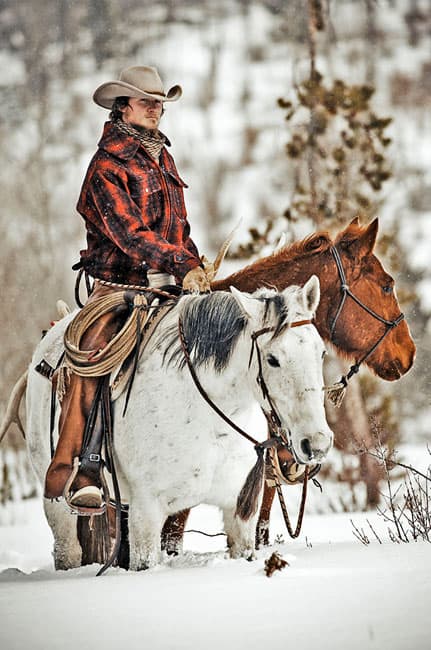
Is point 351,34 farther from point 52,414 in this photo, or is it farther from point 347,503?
Answer: point 52,414

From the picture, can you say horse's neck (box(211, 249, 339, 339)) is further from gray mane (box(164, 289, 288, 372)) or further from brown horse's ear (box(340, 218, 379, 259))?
gray mane (box(164, 289, 288, 372))

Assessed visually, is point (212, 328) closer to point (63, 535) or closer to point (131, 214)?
point (131, 214)

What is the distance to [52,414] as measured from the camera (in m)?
5.39

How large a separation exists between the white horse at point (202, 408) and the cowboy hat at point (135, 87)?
1.14 m

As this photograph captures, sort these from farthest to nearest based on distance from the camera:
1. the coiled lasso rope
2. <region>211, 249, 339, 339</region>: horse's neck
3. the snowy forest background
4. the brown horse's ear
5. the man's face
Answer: the snowy forest background → the brown horse's ear → <region>211, 249, 339, 339</region>: horse's neck → the man's face → the coiled lasso rope

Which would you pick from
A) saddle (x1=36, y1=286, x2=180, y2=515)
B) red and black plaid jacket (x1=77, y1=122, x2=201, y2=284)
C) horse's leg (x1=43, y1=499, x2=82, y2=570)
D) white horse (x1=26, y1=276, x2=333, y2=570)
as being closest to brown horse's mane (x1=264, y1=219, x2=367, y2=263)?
red and black plaid jacket (x1=77, y1=122, x2=201, y2=284)

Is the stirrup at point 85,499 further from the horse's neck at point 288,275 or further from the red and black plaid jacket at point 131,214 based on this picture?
the horse's neck at point 288,275

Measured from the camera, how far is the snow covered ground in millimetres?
3186

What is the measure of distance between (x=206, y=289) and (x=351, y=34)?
46.4 feet

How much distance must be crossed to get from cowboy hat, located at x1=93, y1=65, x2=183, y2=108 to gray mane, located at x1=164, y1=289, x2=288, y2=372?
3.91 ft

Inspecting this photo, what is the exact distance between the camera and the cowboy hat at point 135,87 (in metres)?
5.19

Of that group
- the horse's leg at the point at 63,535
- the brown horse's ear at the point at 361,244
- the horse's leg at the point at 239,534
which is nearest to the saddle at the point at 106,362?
the horse's leg at the point at 239,534

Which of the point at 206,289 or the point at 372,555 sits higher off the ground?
the point at 206,289

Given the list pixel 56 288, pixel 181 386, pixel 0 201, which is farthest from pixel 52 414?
pixel 0 201
